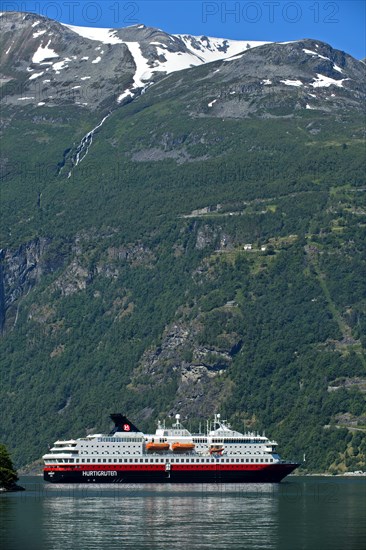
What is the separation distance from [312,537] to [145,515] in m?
31.6

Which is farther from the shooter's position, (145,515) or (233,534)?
(145,515)

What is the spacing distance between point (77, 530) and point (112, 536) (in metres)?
7.79

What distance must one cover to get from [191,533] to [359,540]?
17.5 meters

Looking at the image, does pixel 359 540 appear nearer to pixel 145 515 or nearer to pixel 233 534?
pixel 233 534

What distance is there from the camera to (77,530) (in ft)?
594

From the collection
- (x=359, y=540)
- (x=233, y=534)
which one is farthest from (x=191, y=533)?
(x=359, y=540)

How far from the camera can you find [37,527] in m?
185

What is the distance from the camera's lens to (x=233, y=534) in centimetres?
17538

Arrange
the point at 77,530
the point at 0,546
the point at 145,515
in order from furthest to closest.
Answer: the point at 145,515, the point at 77,530, the point at 0,546

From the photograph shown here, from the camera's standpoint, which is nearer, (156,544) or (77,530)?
(156,544)

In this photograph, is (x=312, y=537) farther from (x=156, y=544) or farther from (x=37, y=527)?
(x=37, y=527)

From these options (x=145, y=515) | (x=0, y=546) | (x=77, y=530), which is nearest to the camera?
(x=0, y=546)

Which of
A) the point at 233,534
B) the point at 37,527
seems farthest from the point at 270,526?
the point at 37,527

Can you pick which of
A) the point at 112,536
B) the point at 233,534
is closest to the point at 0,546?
the point at 112,536
